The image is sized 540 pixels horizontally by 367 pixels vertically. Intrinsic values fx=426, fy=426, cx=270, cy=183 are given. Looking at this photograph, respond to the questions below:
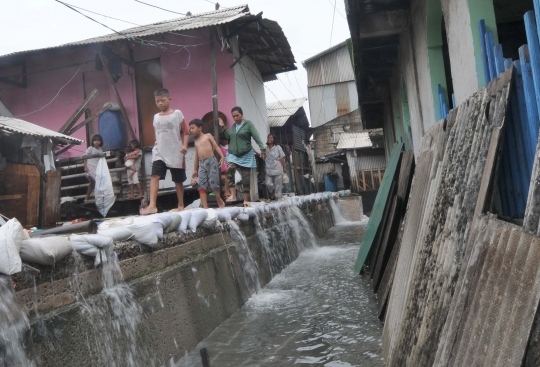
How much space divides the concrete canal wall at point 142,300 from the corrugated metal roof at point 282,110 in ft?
41.9

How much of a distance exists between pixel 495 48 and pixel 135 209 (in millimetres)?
10514

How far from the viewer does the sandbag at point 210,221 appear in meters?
4.92

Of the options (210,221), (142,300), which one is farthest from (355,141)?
(142,300)

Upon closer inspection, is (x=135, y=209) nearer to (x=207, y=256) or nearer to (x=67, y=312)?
(x=207, y=256)

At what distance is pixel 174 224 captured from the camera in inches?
163

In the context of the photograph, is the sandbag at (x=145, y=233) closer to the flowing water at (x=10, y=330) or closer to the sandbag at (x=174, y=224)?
the sandbag at (x=174, y=224)

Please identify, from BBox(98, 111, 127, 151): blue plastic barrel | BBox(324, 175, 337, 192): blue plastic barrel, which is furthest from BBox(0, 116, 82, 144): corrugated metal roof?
BBox(324, 175, 337, 192): blue plastic barrel

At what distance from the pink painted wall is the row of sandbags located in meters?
7.63

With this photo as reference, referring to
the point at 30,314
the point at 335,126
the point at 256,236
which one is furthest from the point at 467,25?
the point at 335,126

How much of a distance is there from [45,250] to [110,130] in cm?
999

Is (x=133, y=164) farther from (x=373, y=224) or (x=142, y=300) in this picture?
(x=142, y=300)

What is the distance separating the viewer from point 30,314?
93.1 inches

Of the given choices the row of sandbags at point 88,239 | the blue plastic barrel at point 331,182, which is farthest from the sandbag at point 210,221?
the blue plastic barrel at point 331,182

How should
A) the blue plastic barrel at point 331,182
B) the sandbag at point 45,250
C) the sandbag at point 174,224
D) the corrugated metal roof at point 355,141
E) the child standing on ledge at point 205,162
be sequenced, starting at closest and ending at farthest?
the sandbag at point 45,250 → the sandbag at point 174,224 → the child standing on ledge at point 205,162 → the corrugated metal roof at point 355,141 → the blue plastic barrel at point 331,182
